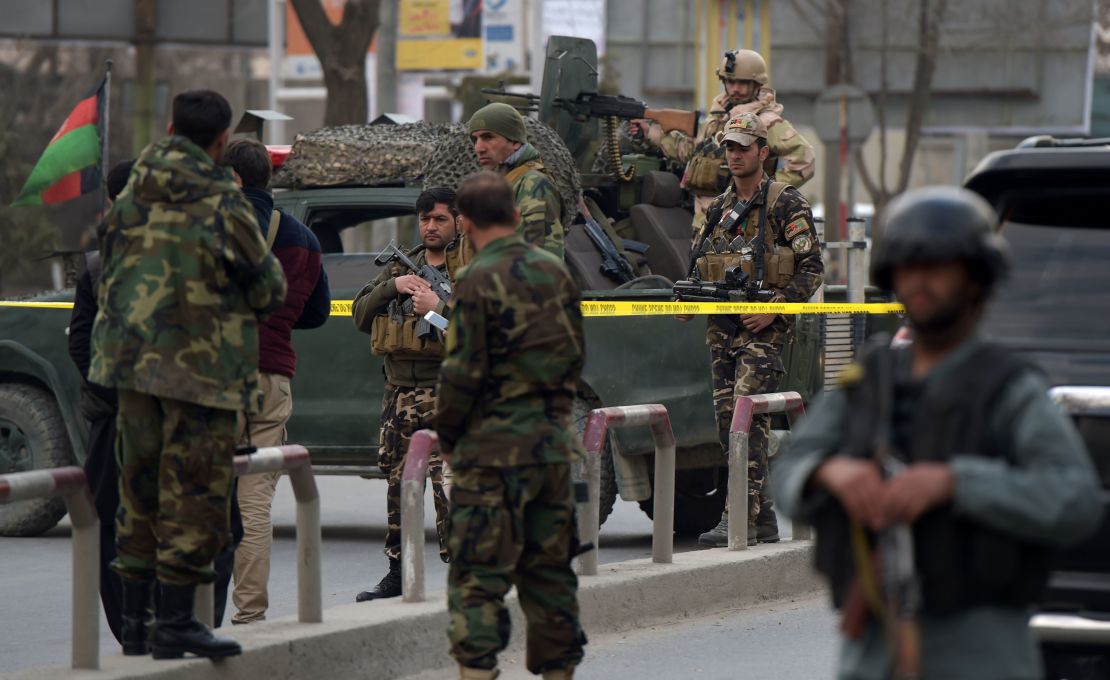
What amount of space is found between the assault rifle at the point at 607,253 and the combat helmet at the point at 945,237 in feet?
22.4

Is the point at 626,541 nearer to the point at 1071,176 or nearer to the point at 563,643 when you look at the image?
the point at 563,643

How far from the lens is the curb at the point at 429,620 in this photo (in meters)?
6.40

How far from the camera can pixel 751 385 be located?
9.47m

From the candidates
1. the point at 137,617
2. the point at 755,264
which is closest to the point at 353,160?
the point at 755,264

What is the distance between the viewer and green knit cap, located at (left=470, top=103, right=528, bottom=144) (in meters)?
7.94

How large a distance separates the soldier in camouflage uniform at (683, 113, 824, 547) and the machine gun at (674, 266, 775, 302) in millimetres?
31

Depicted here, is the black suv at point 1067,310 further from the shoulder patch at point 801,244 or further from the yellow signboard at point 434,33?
the yellow signboard at point 434,33

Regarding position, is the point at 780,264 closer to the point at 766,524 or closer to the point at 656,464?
the point at 766,524

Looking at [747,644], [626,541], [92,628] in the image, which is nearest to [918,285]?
[92,628]

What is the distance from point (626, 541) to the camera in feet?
36.2

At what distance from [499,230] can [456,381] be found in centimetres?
48

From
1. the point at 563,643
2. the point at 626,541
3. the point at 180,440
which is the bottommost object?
the point at 626,541

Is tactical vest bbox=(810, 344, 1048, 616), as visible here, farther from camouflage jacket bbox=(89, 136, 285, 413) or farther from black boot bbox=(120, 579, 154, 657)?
black boot bbox=(120, 579, 154, 657)

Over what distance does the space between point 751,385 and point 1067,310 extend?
4.01 meters
